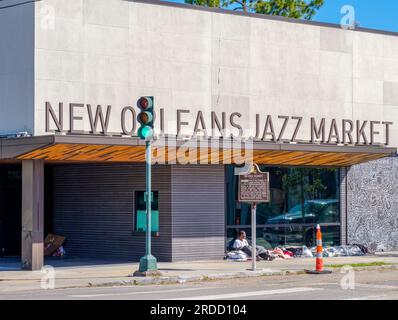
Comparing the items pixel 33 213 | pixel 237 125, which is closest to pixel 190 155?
pixel 237 125

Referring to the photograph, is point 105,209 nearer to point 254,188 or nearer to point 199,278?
point 254,188

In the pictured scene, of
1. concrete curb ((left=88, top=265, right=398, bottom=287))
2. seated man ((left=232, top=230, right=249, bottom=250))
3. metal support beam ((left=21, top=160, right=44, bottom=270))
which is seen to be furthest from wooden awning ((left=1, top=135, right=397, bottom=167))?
concrete curb ((left=88, top=265, right=398, bottom=287))

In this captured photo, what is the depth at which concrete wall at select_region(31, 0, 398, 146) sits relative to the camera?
85.1 feet

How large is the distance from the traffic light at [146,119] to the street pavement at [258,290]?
364 cm

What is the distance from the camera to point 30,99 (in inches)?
997

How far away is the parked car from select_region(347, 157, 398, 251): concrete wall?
0.60 metres

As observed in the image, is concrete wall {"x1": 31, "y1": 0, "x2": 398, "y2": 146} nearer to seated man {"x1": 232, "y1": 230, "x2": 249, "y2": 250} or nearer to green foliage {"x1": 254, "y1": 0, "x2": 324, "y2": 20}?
seated man {"x1": 232, "y1": 230, "x2": 249, "y2": 250}

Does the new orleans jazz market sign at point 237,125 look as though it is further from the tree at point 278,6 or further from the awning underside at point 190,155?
the tree at point 278,6

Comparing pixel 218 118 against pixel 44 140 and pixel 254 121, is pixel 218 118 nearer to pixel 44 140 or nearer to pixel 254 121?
pixel 254 121

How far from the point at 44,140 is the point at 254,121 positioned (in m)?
8.27

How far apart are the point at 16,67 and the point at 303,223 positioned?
10786mm

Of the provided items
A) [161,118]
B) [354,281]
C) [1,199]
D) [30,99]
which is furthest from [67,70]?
→ [354,281]

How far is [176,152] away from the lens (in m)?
26.2

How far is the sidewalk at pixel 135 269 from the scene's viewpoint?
71.5 feet
